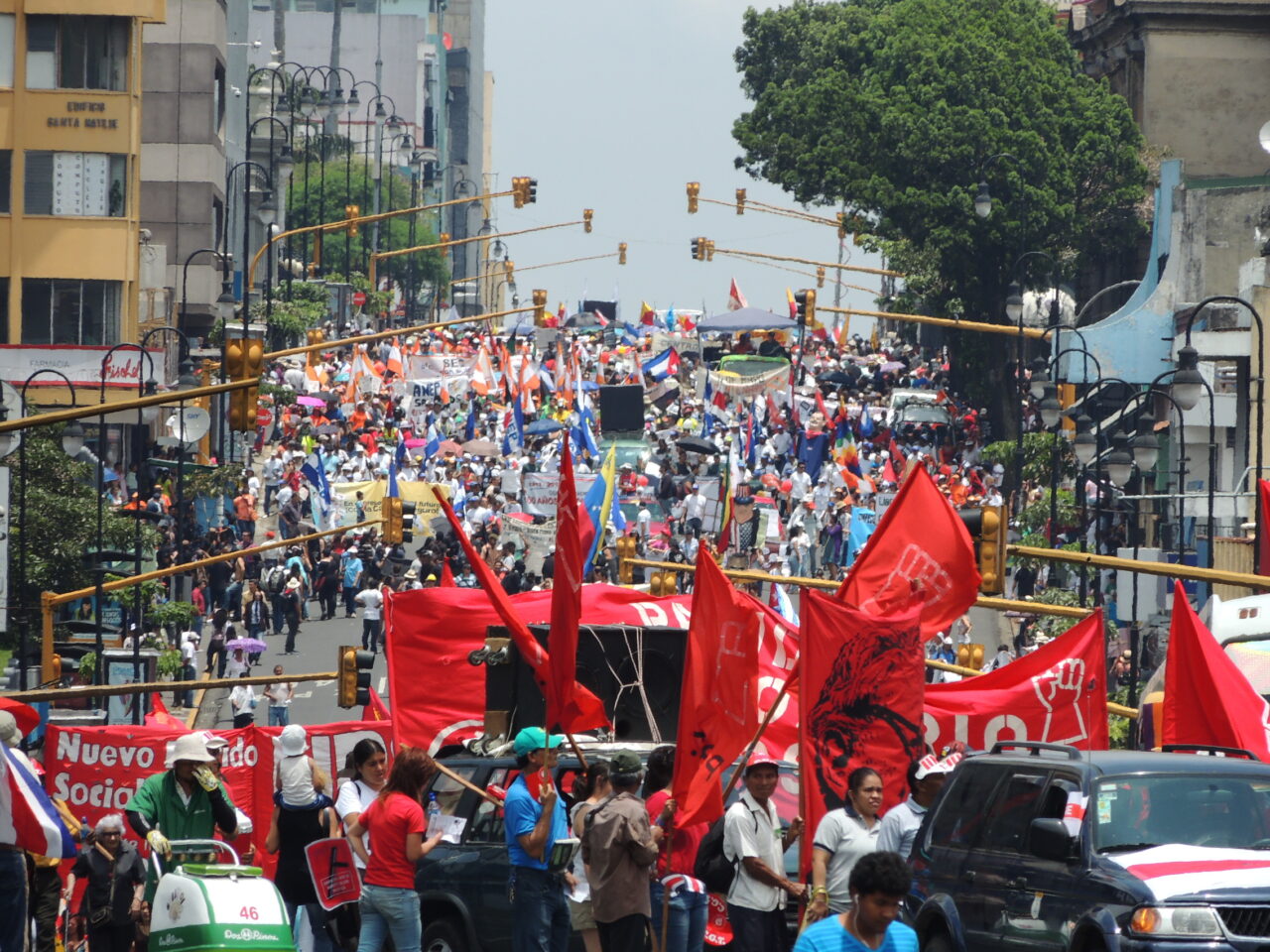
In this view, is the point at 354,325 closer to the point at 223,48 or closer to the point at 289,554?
the point at 223,48

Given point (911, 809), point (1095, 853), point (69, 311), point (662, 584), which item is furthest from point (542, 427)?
point (1095, 853)

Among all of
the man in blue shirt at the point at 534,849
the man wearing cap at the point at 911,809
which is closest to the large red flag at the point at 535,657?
the man in blue shirt at the point at 534,849

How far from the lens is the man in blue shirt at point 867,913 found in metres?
8.45

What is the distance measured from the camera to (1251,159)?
69438 millimetres

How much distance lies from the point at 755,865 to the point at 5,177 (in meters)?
45.2

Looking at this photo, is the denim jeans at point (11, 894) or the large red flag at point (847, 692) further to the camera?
the large red flag at point (847, 692)

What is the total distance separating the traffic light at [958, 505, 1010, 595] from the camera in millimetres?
17016

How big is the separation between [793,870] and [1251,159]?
58.4m

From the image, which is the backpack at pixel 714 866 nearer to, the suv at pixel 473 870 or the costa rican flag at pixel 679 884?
the costa rican flag at pixel 679 884

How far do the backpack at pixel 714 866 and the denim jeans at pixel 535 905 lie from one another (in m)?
0.76

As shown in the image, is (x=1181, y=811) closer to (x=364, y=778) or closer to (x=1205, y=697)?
(x=1205, y=697)

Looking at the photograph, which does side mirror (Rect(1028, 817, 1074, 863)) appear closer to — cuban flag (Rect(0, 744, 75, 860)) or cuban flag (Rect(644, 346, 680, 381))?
cuban flag (Rect(0, 744, 75, 860))

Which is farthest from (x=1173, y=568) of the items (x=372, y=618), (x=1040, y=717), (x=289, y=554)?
(x=289, y=554)

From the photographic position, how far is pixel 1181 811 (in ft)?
37.2
